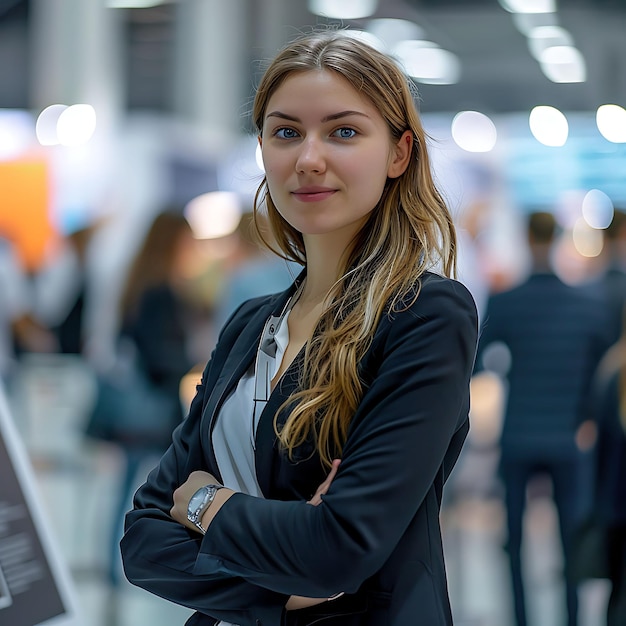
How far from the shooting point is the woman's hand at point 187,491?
4.09ft

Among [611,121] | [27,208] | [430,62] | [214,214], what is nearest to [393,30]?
[430,62]

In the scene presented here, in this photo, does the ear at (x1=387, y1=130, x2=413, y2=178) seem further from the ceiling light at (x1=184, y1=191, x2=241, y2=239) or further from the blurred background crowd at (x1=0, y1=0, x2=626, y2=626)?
the ceiling light at (x1=184, y1=191, x2=241, y2=239)

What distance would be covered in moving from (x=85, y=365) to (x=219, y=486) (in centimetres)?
368

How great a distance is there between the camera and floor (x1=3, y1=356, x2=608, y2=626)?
3961 mm

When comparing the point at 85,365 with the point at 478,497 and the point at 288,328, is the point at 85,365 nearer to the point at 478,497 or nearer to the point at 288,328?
the point at 478,497

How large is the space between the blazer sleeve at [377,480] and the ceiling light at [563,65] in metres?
3.45

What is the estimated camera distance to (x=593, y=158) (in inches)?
166

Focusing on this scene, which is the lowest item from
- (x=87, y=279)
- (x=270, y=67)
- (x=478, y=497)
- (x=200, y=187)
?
(x=478, y=497)

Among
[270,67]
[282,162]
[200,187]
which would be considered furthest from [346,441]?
[200,187]

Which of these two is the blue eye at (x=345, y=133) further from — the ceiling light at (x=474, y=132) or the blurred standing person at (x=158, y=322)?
the ceiling light at (x=474, y=132)

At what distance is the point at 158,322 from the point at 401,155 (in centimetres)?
319

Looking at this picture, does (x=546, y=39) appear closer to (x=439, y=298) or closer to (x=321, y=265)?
(x=321, y=265)

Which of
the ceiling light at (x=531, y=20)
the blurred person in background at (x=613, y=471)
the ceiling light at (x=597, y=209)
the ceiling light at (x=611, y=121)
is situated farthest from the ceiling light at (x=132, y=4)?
the blurred person in background at (x=613, y=471)

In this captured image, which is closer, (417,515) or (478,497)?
(417,515)
